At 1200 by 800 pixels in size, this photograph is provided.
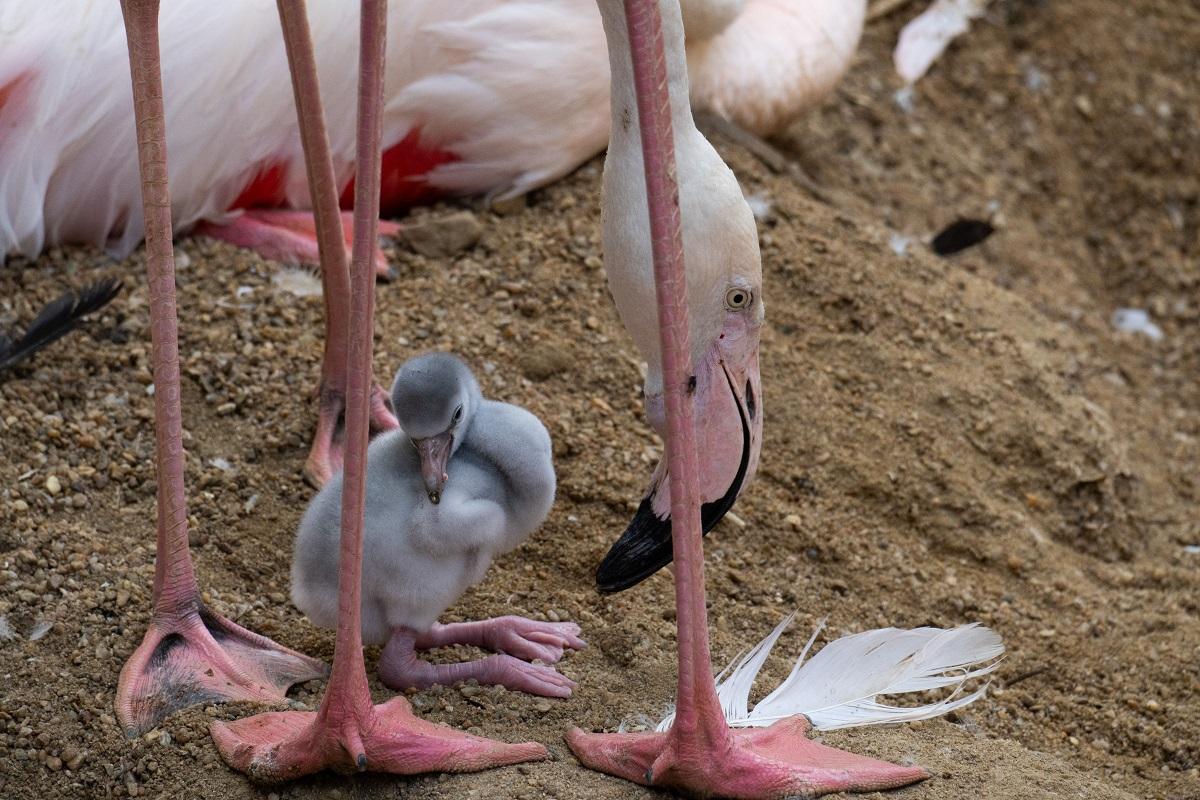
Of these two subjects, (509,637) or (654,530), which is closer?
(654,530)

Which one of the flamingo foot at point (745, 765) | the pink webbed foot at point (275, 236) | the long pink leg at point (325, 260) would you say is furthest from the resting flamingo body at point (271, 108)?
the flamingo foot at point (745, 765)

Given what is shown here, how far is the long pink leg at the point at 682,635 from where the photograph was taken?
193 cm

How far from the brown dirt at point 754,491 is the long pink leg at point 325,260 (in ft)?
0.28

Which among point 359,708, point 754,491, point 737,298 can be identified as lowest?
point 754,491

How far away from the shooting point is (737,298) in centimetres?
227

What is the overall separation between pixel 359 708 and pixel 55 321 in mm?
1278

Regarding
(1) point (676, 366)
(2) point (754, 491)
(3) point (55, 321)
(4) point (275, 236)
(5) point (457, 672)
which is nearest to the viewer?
(1) point (676, 366)

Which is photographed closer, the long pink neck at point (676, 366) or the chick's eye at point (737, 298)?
the long pink neck at point (676, 366)

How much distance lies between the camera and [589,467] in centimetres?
296

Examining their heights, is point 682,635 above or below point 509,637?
above

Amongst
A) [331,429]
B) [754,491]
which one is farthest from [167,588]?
[754,491]

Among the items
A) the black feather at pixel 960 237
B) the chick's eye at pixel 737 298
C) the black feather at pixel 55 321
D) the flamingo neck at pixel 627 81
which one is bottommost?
the black feather at pixel 960 237

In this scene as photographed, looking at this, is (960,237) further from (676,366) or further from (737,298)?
(676,366)

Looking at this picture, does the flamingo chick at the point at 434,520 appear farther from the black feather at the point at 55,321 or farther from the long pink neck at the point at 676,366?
the black feather at the point at 55,321
